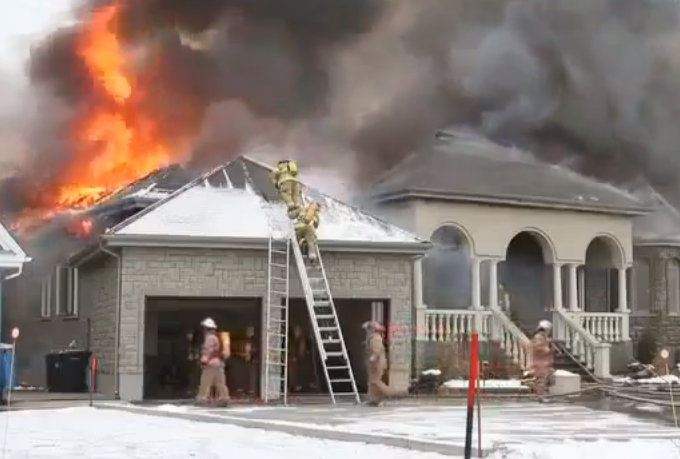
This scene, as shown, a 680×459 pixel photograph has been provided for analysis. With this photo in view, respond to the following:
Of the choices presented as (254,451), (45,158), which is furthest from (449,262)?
(254,451)

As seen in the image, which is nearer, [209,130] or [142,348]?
[142,348]

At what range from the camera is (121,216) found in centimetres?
2359

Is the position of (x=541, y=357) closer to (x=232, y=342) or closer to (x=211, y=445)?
(x=232, y=342)

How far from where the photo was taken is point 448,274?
26.2 m

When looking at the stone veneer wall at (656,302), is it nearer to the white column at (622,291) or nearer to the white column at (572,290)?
the white column at (622,291)

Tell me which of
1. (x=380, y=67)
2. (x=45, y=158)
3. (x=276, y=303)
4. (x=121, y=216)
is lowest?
(x=276, y=303)

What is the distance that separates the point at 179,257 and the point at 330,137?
35.9 ft

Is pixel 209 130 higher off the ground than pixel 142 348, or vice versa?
pixel 209 130

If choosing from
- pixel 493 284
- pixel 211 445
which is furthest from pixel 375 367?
pixel 493 284

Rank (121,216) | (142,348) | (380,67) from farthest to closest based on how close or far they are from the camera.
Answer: (380,67)
(121,216)
(142,348)

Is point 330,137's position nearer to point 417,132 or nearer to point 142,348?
point 417,132

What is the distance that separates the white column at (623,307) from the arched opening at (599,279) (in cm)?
26

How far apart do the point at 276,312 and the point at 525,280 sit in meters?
9.36

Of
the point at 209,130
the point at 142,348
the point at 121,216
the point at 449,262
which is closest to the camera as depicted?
the point at 142,348
